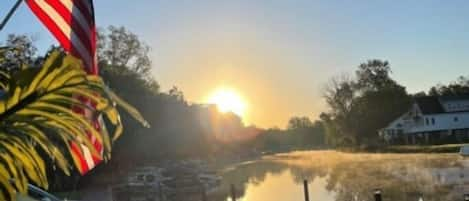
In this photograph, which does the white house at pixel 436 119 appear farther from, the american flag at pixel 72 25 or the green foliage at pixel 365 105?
the american flag at pixel 72 25

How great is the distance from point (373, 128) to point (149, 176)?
61.9 metres

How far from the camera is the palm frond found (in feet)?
5.87

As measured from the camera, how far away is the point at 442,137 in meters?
75.3

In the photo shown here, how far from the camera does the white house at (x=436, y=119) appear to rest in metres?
78.4

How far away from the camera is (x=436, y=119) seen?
7944 cm

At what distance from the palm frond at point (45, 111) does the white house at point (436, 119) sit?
254 ft

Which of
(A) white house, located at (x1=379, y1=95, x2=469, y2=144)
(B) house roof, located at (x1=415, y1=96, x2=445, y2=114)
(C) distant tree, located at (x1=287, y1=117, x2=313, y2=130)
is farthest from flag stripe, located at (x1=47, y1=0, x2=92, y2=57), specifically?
(C) distant tree, located at (x1=287, y1=117, x2=313, y2=130)

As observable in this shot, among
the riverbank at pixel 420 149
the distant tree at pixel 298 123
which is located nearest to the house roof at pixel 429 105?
the riverbank at pixel 420 149

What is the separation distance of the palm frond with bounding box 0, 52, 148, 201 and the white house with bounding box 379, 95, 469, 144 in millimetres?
77545

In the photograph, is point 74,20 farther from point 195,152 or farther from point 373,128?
point 373,128

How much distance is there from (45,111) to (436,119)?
271 feet

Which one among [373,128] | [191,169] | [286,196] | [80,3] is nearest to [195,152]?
[191,169]

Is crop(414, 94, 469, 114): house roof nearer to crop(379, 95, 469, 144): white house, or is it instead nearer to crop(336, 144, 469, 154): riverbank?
crop(379, 95, 469, 144): white house

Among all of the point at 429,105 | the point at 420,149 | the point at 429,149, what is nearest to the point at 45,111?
the point at 429,149
